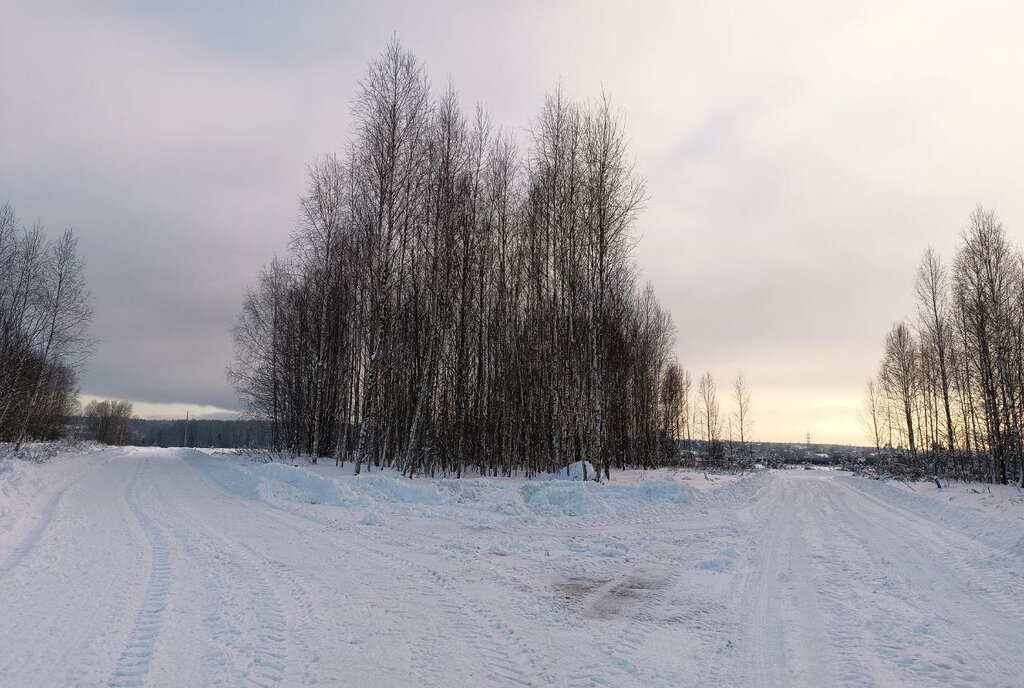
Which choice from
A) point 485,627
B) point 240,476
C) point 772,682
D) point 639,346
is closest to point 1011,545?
point 772,682

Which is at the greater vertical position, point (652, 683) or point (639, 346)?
point (639, 346)

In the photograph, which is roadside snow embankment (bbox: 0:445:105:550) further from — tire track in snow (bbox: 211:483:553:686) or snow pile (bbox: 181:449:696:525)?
tire track in snow (bbox: 211:483:553:686)

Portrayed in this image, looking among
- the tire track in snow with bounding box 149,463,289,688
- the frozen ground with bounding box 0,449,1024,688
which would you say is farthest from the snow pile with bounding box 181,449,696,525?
the tire track in snow with bounding box 149,463,289,688

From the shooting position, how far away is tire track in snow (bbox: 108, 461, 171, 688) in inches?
141

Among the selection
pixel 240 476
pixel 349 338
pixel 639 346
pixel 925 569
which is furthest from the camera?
pixel 639 346

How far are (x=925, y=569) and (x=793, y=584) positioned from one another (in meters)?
2.80

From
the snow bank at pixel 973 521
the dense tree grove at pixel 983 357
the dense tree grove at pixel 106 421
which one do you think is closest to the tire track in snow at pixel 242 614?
the snow bank at pixel 973 521

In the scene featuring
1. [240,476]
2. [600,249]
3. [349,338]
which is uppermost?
[600,249]

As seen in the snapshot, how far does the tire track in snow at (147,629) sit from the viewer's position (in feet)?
11.7

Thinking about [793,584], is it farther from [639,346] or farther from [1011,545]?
[639,346]

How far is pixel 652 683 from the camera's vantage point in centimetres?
362

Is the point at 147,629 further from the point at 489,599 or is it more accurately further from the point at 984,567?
the point at 984,567

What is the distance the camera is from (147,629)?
4395mm

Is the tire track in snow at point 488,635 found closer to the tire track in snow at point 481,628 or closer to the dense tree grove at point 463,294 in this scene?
the tire track in snow at point 481,628
